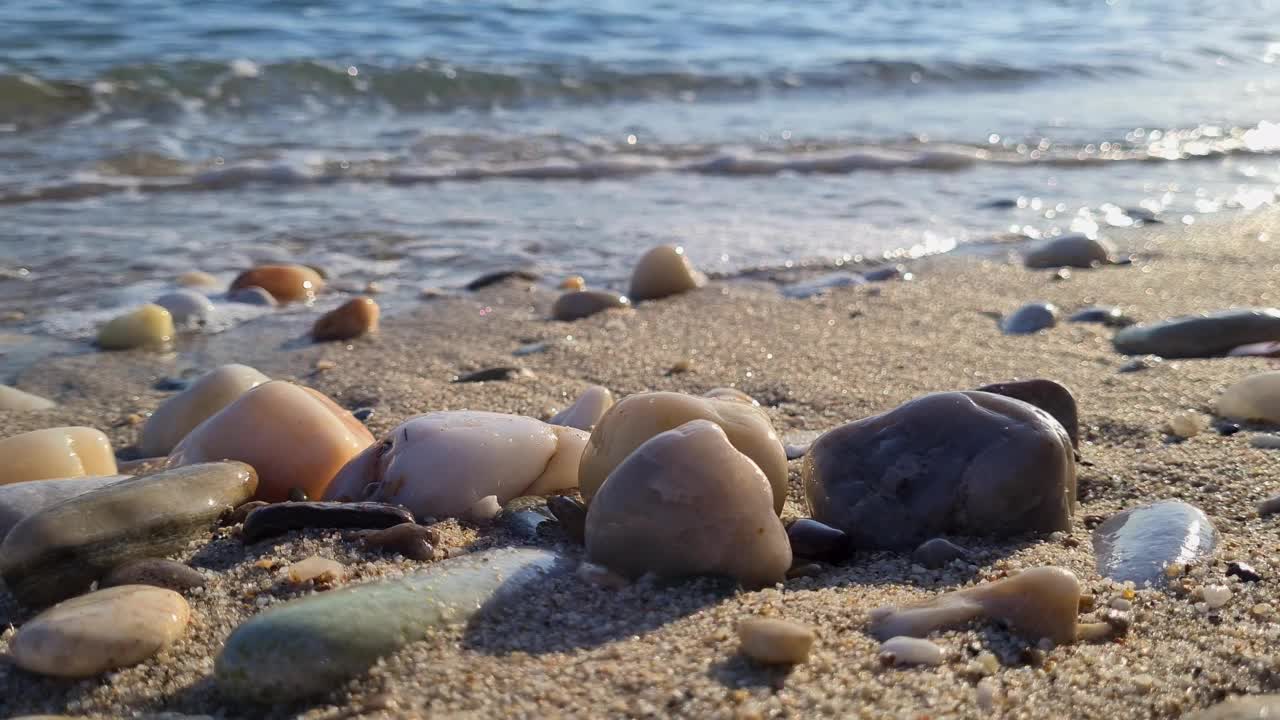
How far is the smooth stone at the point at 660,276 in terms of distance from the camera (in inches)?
134

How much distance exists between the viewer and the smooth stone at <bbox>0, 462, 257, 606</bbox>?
142 cm

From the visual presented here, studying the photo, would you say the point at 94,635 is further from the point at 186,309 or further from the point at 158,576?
the point at 186,309

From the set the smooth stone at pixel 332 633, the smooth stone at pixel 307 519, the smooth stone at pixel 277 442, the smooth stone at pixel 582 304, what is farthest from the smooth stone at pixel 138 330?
the smooth stone at pixel 332 633

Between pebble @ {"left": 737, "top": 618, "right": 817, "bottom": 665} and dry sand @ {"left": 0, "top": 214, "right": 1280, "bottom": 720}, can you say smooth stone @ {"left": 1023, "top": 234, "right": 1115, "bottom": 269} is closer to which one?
dry sand @ {"left": 0, "top": 214, "right": 1280, "bottom": 720}

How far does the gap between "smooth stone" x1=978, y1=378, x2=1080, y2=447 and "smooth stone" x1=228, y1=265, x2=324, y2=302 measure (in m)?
2.13

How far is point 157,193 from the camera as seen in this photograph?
192 inches

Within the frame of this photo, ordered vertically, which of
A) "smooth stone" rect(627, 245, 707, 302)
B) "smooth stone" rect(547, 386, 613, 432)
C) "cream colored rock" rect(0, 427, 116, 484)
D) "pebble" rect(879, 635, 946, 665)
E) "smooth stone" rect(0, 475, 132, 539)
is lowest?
"smooth stone" rect(627, 245, 707, 302)

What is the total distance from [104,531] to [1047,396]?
137cm

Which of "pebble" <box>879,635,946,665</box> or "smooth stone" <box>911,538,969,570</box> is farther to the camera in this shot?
"smooth stone" <box>911,538,969,570</box>

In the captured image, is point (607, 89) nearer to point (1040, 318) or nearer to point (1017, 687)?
point (1040, 318)

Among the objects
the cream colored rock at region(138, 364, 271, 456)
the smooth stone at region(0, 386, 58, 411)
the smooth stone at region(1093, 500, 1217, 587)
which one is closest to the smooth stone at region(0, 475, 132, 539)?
the cream colored rock at region(138, 364, 271, 456)

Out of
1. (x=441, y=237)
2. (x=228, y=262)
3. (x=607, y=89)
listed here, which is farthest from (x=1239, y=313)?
(x=607, y=89)

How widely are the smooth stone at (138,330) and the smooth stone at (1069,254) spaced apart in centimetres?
248

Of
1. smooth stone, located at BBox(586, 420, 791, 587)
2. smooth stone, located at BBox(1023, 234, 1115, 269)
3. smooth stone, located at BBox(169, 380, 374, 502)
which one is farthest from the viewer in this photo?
smooth stone, located at BBox(1023, 234, 1115, 269)
